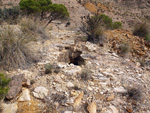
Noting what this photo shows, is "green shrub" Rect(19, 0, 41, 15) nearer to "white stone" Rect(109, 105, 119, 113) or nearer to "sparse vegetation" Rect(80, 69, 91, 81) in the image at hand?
"sparse vegetation" Rect(80, 69, 91, 81)

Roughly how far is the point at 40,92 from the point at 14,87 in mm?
464

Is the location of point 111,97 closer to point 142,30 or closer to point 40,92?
point 40,92

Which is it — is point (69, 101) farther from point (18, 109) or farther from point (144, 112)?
point (144, 112)

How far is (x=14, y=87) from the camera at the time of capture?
76.5 inches

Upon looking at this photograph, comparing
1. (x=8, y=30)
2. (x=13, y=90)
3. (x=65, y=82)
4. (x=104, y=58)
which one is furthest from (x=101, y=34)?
(x=13, y=90)

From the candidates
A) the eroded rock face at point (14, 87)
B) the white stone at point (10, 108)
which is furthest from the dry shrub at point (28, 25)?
the white stone at point (10, 108)

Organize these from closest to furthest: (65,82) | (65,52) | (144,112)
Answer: (144,112) → (65,82) → (65,52)

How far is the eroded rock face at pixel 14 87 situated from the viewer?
1.84 m

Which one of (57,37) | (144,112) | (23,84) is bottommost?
(144,112)

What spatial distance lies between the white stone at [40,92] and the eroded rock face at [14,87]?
294 mm

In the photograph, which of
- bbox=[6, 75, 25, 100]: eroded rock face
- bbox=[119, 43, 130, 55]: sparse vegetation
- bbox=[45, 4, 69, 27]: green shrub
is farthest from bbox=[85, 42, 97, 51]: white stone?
bbox=[45, 4, 69, 27]: green shrub

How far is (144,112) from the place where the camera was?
81.0 inches

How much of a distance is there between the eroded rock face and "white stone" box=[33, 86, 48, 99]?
0.97 ft

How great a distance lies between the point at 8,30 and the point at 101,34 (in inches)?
134
